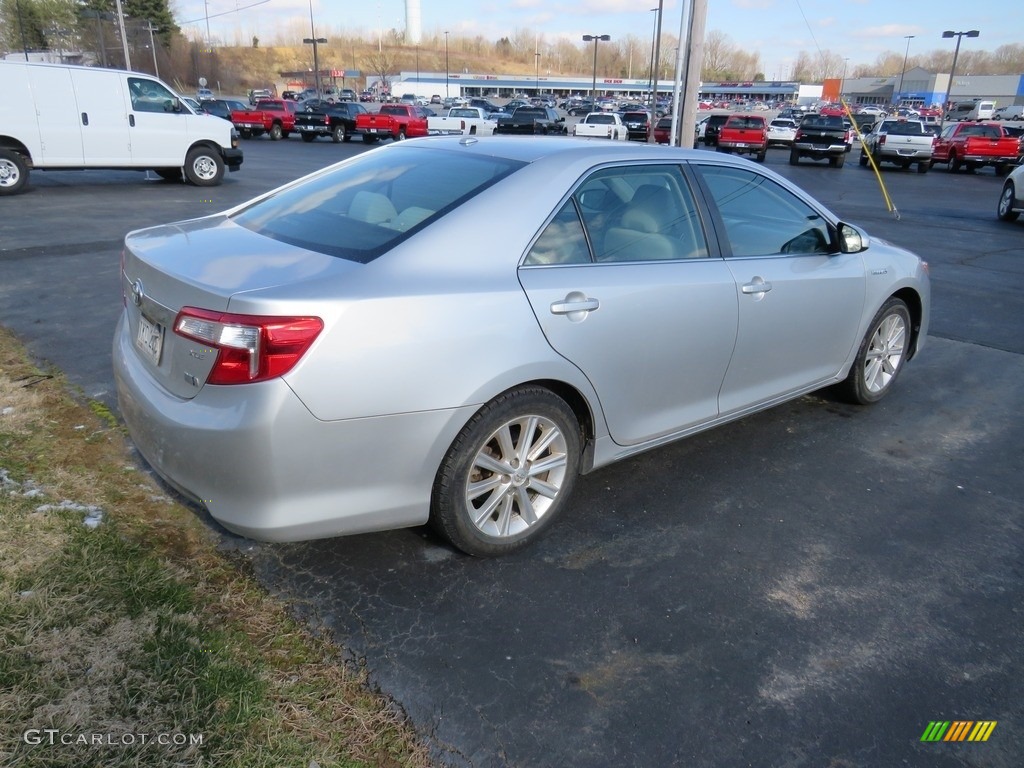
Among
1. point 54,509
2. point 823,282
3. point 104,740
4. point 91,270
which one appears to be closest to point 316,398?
point 104,740

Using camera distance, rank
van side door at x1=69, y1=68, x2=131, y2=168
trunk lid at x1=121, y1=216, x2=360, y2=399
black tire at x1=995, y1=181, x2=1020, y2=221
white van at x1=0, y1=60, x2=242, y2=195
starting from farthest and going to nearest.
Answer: black tire at x1=995, y1=181, x2=1020, y2=221
van side door at x1=69, y1=68, x2=131, y2=168
white van at x1=0, y1=60, x2=242, y2=195
trunk lid at x1=121, y1=216, x2=360, y2=399

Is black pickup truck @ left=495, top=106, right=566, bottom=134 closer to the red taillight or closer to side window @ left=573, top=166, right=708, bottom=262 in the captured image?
side window @ left=573, top=166, right=708, bottom=262

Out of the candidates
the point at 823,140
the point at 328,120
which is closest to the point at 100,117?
the point at 328,120

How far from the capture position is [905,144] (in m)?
27.9

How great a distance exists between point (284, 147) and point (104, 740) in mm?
29544

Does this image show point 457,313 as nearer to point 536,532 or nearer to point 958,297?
point 536,532

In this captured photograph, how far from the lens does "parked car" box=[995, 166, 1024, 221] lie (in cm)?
1416

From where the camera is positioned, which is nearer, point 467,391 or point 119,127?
point 467,391

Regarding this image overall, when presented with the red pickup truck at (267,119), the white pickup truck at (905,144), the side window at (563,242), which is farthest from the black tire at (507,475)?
the red pickup truck at (267,119)

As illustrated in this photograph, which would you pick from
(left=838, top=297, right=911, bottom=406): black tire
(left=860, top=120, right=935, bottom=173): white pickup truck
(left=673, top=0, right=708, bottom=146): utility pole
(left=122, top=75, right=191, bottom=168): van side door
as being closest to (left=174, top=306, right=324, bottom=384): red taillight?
(left=838, top=297, right=911, bottom=406): black tire

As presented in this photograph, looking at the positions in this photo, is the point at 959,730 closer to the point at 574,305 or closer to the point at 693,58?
the point at 574,305

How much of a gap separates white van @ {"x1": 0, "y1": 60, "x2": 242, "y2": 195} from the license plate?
12.7 meters

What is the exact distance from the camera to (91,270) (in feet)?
25.4

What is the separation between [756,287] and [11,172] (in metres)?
13.8
